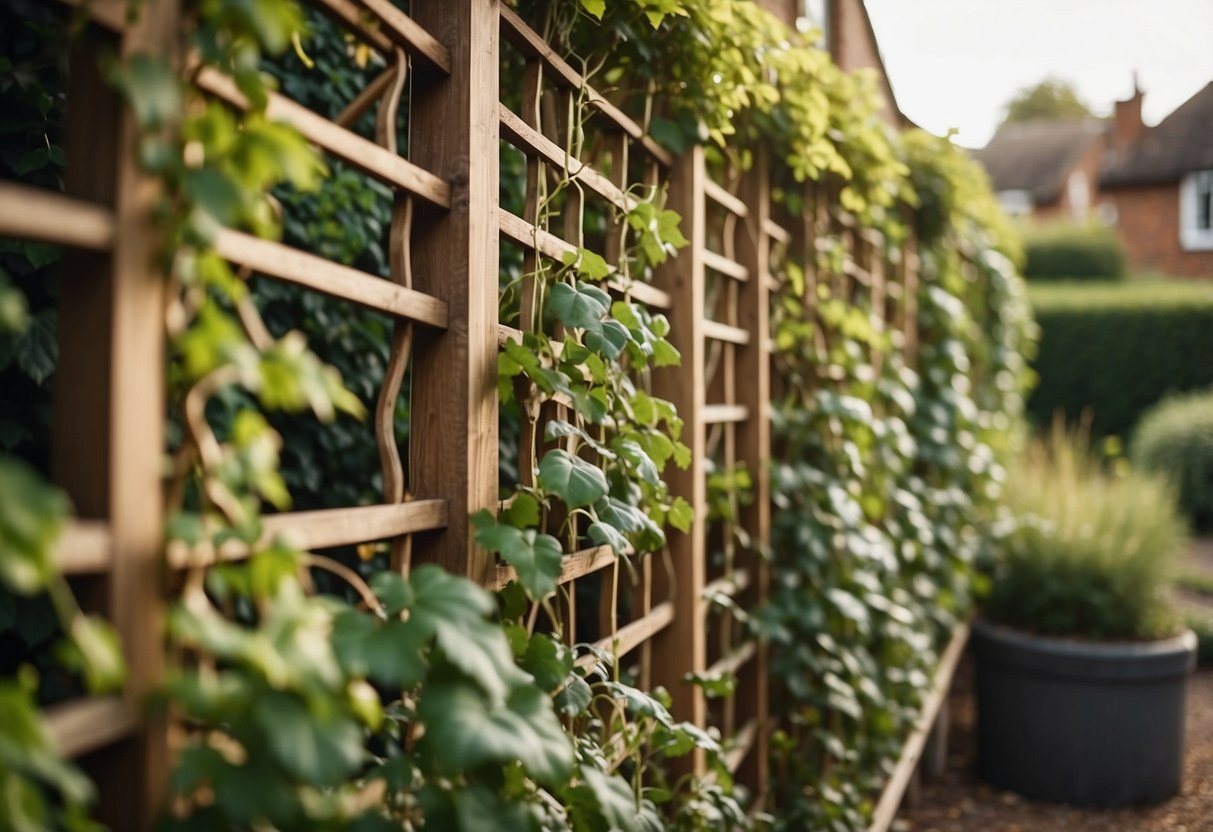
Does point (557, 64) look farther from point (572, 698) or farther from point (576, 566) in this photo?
point (572, 698)

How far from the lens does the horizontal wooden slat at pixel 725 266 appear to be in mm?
2563

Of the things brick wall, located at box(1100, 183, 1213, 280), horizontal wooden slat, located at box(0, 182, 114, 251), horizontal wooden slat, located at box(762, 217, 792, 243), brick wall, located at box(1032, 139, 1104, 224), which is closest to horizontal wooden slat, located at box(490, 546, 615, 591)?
horizontal wooden slat, located at box(0, 182, 114, 251)

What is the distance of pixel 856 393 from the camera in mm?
3654

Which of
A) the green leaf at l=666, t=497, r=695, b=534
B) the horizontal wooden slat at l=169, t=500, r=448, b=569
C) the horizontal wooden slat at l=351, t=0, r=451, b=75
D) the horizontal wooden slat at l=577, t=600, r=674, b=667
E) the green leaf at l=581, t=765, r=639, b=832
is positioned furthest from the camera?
the green leaf at l=666, t=497, r=695, b=534

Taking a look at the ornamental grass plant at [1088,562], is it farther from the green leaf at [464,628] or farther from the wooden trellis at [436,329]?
the green leaf at [464,628]

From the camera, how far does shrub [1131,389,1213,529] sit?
10.3 metres

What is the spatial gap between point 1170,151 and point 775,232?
882 inches

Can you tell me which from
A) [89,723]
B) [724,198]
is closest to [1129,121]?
[724,198]

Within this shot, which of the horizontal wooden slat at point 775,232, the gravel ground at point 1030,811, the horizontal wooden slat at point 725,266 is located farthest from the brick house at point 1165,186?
the horizontal wooden slat at point 725,266

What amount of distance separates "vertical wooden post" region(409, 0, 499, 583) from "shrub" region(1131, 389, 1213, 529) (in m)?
10.1

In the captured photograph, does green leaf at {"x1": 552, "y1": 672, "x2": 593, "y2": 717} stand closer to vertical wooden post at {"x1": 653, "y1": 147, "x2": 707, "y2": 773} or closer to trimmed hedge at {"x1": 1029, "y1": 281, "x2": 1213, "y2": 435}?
vertical wooden post at {"x1": 653, "y1": 147, "x2": 707, "y2": 773}

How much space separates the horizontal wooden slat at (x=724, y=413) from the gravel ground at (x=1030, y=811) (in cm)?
180

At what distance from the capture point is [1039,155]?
2683 centimetres

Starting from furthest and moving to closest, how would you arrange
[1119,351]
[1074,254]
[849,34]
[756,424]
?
[1074,254] < [1119,351] < [849,34] < [756,424]
